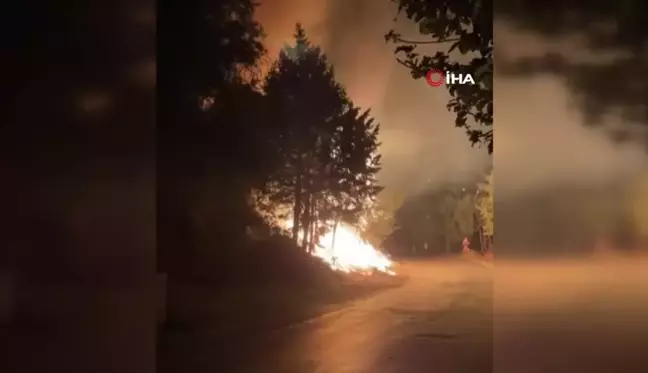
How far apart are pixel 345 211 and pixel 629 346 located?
16.9 inches

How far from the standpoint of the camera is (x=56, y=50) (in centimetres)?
87

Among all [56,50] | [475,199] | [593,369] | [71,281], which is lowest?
[593,369]

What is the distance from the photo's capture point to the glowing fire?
0.91 metres

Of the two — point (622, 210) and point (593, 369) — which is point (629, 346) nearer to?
point (593, 369)

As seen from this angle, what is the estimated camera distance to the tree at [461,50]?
0.89 m

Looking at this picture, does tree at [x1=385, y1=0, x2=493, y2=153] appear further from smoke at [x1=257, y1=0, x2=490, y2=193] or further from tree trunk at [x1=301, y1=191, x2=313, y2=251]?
tree trunk at [x1=301, y1=191, x2=313, y2=251]

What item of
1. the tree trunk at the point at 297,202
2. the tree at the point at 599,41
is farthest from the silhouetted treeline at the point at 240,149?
the tree at the point at 599,41

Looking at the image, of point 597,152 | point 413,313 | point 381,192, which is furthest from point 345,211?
point 597,152

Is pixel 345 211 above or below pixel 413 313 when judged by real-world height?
above

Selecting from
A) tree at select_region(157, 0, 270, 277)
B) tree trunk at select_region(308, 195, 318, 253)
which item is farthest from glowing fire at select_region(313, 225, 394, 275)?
tree at select_region(157, 0, 270, 277)

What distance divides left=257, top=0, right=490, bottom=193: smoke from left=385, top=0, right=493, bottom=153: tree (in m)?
0.01

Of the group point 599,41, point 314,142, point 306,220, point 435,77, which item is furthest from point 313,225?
point 599,41

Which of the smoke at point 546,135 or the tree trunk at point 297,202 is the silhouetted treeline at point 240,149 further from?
the smoke at point 546,135

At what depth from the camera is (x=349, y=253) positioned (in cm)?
92
